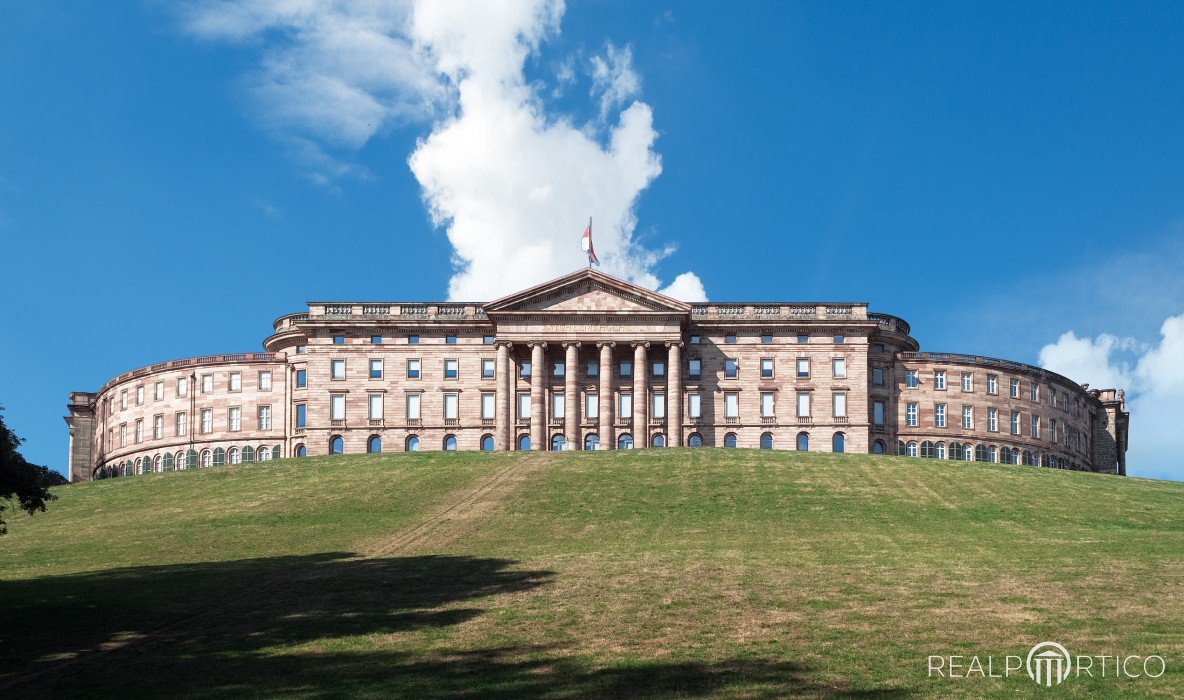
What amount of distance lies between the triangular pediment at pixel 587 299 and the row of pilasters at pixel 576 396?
2945 millimetres

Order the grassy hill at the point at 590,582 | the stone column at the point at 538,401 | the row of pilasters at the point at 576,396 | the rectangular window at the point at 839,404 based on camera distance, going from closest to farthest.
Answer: the grassy hill at the point at 590,582 → the stone column at the point at 538,401 → the row of pilasters at the point at 576,396 → the rectangular window at the point at 839,404

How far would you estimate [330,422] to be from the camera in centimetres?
10275

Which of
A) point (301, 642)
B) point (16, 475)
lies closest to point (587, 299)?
point (16, 475)

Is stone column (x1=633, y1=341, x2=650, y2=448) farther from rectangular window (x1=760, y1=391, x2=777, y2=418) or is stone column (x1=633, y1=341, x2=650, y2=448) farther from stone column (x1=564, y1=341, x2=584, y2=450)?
rectangular window (x1=760, y1=391, x2=777, y2=418)

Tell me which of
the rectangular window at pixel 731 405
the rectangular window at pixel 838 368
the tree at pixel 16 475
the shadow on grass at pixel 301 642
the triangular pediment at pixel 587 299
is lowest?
the shadow on grass at pixel 301 642

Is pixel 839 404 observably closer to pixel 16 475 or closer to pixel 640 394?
pixel 640 394

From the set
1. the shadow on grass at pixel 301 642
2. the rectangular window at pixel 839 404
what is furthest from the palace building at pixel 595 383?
the shadow on grass at pixel 301 642

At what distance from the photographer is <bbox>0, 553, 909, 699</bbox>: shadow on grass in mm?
26922

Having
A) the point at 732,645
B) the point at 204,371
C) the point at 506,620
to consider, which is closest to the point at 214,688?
the point at 506,620

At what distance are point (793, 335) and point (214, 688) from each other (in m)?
81.4

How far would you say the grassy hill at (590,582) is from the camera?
28344mm

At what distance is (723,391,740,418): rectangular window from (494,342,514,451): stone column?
19.3m

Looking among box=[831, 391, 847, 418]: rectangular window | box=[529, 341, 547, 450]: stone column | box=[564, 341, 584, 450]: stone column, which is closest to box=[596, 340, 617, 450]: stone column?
box=[564, 341, 584, 450]: stone column

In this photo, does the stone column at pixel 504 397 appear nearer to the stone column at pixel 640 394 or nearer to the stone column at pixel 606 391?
the stone column at pixel 606 391
